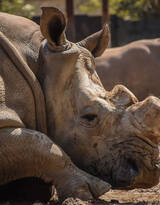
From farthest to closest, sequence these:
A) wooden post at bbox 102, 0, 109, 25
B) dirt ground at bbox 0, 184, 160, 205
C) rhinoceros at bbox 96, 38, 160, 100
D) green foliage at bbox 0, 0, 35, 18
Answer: green foliage at bbox 0, 0, 35, 18 < wooden post at bbox 102, 0, 109, 25 < rhinoceros at bbox 96, 38, 160, 100 < dirt ground at bbox 0, 184, 160, 205

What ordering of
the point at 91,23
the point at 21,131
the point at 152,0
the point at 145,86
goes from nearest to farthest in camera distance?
the point at 21,131, the point at 145,86, the point at 91,23, the point at 152,0

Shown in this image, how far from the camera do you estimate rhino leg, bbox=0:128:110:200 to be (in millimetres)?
3957

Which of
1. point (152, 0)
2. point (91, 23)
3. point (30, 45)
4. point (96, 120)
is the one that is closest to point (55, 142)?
point (96, 120)

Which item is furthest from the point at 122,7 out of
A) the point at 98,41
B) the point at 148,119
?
the point at 148,119

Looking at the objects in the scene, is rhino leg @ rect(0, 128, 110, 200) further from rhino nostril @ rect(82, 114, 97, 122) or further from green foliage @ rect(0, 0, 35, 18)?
green foliage @ rect(0, 0, 35, 18)

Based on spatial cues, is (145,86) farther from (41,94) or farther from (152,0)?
(152,0)

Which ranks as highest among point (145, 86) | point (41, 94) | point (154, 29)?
point (41, 94)

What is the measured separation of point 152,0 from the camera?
76.8 ft

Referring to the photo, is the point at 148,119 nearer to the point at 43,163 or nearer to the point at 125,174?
the point at 125,174

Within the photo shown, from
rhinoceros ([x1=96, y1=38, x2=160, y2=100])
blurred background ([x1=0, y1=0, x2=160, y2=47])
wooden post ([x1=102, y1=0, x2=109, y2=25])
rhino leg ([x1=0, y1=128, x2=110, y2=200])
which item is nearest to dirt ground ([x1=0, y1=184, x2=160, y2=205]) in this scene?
rhino leg ([x1=0, y1=128, x2=110, y2=200])

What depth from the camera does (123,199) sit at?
449 centimetres

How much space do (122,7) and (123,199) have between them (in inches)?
882

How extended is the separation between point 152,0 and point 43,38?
63.4 ft

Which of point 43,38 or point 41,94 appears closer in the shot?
point 41,94
